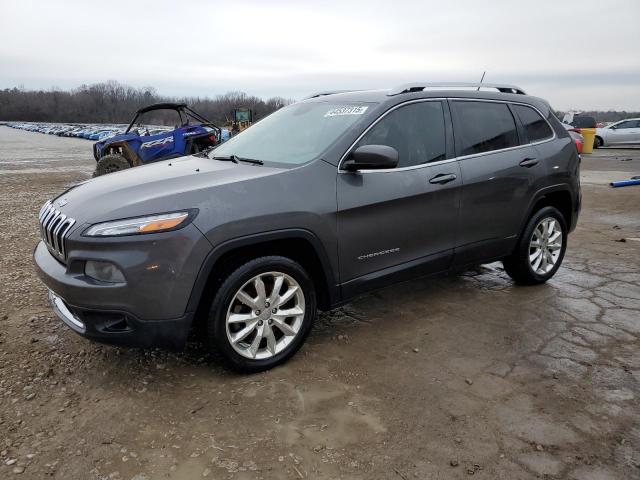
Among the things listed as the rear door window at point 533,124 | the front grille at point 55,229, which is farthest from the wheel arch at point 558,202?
the front grille at point 55,229

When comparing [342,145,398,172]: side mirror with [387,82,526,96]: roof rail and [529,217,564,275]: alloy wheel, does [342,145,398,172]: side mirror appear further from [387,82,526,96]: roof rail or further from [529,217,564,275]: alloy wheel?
[529,217,564,275]: alloy wheel

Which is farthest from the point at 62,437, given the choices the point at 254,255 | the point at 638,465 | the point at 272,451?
the point at 638,465

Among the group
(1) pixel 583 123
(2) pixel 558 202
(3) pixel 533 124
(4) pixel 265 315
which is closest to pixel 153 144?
(3) pixel 533 124

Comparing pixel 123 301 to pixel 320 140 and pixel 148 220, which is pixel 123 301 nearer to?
pixel 148 220

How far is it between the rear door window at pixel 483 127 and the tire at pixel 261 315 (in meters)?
1.80

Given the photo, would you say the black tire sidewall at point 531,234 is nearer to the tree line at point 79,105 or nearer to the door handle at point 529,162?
the door handle at point 529,162

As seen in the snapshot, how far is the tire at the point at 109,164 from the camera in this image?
1180 cm

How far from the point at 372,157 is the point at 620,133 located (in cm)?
2530

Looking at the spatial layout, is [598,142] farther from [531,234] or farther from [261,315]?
[261,315]

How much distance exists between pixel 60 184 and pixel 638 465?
43.1ft

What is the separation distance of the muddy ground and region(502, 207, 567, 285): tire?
0.28 m

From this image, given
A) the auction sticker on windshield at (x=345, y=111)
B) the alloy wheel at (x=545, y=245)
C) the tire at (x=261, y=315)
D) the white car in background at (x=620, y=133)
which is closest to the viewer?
the tire at (x=261, y=315)

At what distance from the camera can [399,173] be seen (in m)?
3.64

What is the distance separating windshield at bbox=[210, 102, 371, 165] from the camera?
3.57 m
